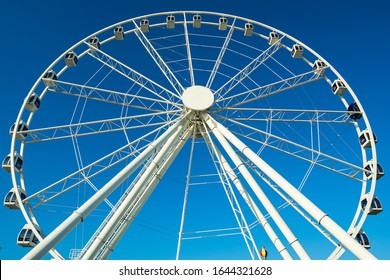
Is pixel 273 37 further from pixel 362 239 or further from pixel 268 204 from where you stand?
pixel 362 239

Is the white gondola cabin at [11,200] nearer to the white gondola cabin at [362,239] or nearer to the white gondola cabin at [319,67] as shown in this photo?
the white gondola cabin at [362,239]

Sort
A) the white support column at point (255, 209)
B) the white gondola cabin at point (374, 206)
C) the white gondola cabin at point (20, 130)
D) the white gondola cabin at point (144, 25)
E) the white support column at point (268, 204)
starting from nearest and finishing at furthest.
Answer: the white support column at point (268, 204) → the white support column at point (255, 209) → the white gondola cabin at point (374, 206) → the white gondola cabin at point (20, 130) → the white gondola cabin at point (144, 25)

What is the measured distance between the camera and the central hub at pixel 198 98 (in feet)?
56.3

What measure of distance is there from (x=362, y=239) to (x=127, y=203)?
10.7 metres

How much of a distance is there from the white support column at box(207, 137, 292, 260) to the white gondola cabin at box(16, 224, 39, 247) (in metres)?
8.92

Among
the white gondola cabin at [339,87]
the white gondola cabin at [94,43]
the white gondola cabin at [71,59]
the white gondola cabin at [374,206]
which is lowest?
the white gondola cabin at [374,206]

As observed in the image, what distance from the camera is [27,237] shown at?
45.3 ft

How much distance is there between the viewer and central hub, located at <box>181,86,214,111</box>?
56.3ft

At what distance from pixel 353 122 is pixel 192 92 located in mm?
8669

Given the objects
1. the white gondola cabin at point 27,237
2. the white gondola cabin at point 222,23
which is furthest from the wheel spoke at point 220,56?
the white gondola cabin at point 27,237

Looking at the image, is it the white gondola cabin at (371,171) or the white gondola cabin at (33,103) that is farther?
the white gondola cabin at (33,103)

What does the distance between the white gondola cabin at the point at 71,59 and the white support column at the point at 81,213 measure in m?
7.93
